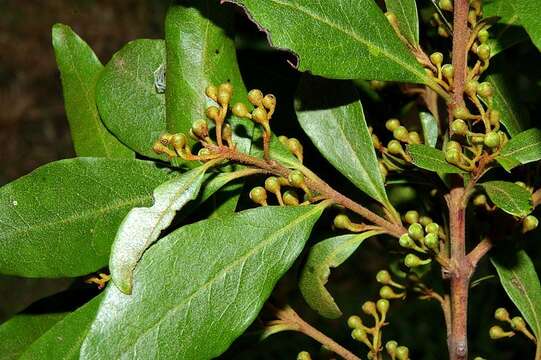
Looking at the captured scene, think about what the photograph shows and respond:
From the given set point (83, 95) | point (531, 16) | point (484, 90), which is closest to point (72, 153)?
point (83, 95)

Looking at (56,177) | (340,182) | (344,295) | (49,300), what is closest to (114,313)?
(56,177)

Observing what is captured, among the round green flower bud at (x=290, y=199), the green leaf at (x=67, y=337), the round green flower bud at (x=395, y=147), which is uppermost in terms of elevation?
the round green flower bud at (x=395, y=147)

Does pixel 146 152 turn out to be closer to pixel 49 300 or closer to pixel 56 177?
pixel 56 177

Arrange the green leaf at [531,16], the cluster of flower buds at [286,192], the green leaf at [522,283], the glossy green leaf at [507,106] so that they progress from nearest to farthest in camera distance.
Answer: the green leaf at [531,16] → the cluster of flower buds at [286,192] → the glossy green leaf at [507,106] → the green leaf at [522,283]

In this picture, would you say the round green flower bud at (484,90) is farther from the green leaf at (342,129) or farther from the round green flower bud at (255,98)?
the round green flower bud at (255,98)

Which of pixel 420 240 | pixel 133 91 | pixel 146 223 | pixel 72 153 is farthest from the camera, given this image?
pixel 72 153

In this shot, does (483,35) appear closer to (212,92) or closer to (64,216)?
(212,92)

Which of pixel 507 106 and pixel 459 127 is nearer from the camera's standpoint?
pixel 459 127

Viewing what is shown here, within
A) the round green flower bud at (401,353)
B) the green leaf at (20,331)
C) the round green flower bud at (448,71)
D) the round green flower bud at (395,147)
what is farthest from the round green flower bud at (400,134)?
the green leaf at (20,331)
